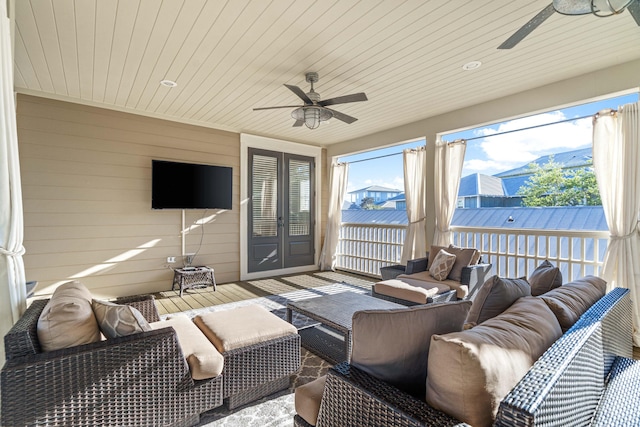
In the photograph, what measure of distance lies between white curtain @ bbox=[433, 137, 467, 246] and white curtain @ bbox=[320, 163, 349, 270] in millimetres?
2248

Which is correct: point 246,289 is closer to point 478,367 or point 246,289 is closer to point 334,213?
point 334,213

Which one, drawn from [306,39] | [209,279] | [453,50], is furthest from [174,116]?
[453,50]

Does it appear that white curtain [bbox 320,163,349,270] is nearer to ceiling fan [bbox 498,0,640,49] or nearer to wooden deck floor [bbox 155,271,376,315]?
wooden deck floor [bbox 155,271,376,315]

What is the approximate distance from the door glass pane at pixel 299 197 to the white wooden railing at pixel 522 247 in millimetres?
1635

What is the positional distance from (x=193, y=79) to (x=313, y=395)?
142 inches

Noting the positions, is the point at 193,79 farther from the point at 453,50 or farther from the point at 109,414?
the point at 109,414

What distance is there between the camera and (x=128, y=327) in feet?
5.53

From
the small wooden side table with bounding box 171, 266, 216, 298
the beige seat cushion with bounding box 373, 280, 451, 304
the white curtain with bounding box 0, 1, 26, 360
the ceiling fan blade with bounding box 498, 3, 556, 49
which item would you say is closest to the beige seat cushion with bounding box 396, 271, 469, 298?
the beige seat cushion with bounding box 373, 280, 451, 304

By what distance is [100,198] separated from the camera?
448cm

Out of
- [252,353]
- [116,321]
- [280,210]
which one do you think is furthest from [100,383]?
[280,210]

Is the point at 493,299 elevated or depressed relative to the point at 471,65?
depressed

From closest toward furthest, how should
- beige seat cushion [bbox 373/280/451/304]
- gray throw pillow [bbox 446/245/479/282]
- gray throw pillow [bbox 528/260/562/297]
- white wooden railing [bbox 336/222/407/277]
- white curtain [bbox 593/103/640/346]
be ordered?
gray throw pillow [bbox 528/260/562/297]
white curtain [bbox 593/103/640/346]
beige seat cushion [bbox 373/280/451/304]
gray throw pillow [bbox 446/245/479/282]
white wooden railing [bbox 336/222/407/277]

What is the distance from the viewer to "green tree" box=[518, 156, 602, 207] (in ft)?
12.2

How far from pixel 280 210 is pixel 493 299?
5143 millimetres
